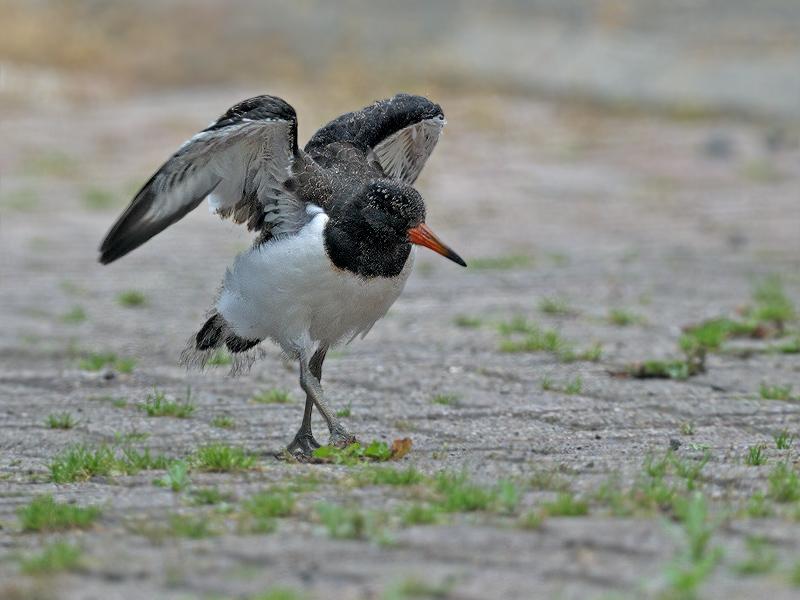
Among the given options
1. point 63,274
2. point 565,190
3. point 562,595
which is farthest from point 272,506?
point 565,190

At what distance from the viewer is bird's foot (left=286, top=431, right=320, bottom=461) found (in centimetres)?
664

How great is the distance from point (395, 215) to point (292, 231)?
0.47 metres

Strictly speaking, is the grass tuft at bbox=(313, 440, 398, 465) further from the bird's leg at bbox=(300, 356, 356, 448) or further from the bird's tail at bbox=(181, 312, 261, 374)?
the bird's tail at bbox=(181, 312, 261, 374)

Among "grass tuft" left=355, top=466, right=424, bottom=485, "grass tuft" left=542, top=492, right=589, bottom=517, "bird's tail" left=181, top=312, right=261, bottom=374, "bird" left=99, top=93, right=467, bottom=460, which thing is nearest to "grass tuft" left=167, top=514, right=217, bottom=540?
"grass tuft" left=355, top=466, right=424, bottom=485

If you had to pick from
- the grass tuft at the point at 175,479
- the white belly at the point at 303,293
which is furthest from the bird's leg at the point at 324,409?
the grass tuft at the point at 175,479

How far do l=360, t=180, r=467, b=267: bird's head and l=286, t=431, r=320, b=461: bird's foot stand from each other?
37.0 inches

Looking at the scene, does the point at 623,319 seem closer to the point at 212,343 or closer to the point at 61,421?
the point at 212,343

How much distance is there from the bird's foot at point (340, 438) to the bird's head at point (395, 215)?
0.86m

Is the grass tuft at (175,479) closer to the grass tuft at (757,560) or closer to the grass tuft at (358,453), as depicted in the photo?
the grass tuft at (358,453)

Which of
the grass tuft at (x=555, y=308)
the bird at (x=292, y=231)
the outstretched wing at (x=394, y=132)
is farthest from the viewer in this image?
the grass tuft at (x=555, y=308)

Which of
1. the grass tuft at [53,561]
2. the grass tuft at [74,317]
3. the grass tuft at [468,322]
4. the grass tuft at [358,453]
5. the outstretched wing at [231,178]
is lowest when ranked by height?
the grass tuft at [53,561]

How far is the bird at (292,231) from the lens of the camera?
22.1ft

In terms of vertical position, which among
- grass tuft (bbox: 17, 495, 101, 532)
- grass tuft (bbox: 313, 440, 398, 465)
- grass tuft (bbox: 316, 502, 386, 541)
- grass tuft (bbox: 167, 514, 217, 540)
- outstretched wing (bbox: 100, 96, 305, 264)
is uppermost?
outstretched wing (bbox: 100, 96, 305, 264)

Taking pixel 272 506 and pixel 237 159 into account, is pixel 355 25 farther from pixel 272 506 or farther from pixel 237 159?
pixel 272 506
